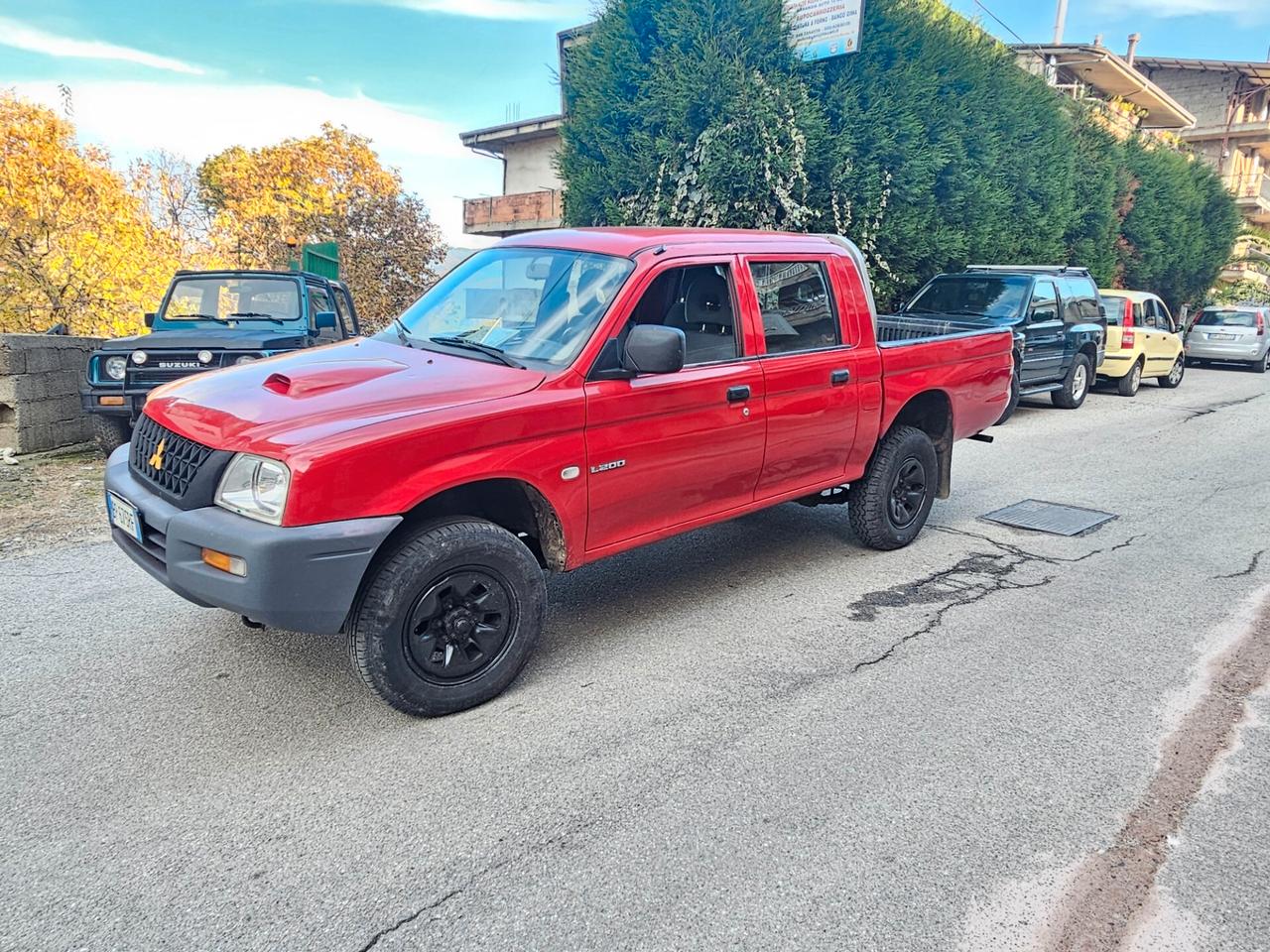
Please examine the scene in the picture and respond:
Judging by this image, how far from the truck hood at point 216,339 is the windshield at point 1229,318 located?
817 inches

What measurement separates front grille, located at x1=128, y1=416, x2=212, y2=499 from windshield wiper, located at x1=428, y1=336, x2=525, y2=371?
3.99 ft

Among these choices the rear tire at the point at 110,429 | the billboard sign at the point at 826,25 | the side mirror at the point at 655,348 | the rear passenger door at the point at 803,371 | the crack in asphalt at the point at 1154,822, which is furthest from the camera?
the billboard sign at the point at 826,25

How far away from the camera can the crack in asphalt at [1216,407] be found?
12.4m

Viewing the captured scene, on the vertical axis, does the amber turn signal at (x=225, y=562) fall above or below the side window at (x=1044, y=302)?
below

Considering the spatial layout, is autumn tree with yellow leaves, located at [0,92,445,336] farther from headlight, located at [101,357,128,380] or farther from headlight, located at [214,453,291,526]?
headlight, located at [214,453,291,526]

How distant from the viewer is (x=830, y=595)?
16.2 ft

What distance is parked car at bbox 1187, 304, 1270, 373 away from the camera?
19625 millimetres

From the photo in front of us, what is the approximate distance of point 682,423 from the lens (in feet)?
13.3

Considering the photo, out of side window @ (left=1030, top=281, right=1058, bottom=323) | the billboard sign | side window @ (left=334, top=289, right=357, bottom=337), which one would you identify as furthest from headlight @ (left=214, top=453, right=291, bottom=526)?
the billboard sign

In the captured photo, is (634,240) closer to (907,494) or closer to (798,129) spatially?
(907,494)

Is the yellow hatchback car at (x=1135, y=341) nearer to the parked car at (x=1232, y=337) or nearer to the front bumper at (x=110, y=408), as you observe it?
the parked car at (x=1232, y=337)

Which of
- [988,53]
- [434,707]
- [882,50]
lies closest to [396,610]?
[434,707]

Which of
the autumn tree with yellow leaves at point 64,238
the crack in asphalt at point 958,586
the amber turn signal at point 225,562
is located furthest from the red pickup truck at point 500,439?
the autumn tree with yellow leaves at point 64,238

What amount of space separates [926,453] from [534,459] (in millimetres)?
3191
